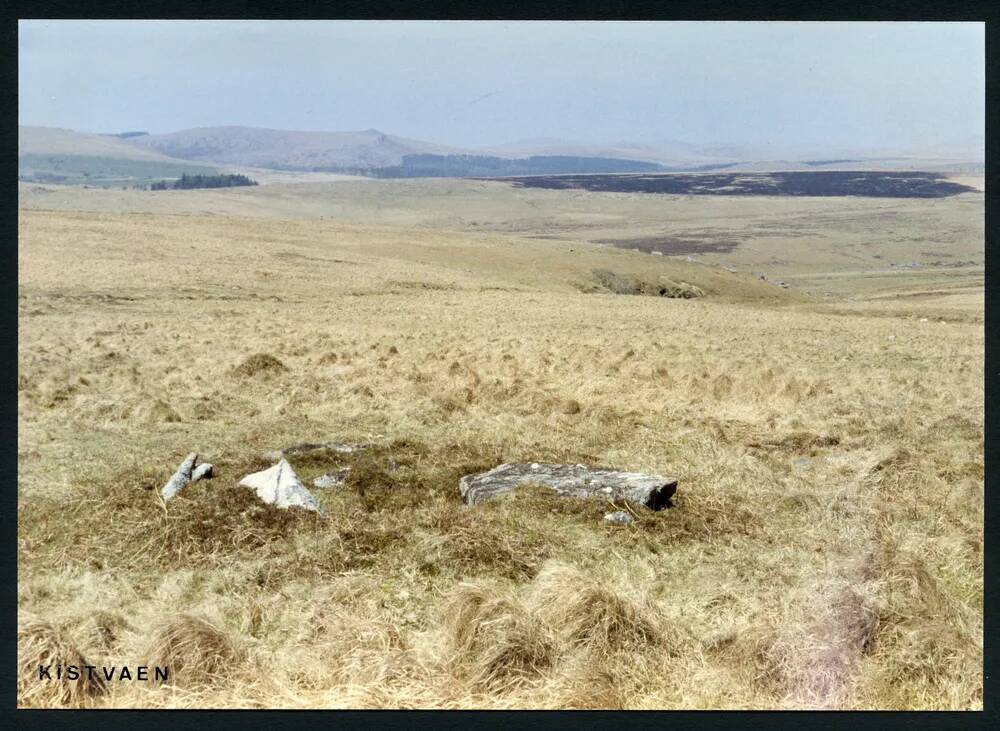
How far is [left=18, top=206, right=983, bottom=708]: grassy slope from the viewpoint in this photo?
5980mm

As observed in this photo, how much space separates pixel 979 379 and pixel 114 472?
18648 millimetres

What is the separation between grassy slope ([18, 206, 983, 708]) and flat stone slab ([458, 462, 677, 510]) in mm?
265

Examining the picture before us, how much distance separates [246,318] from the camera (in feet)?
93.5

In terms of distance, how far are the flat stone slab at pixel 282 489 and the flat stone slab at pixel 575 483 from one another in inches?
75.1

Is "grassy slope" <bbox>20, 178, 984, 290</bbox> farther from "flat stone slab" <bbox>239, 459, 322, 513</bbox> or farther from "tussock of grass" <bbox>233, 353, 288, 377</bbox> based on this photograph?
"flat stone slab" <bbox>239, 459, 322, 513</bbox>

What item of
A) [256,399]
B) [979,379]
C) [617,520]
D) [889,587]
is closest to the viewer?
[889,587]

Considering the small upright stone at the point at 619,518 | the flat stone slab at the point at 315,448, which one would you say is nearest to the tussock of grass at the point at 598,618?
the small upright stone at the point at 619,518

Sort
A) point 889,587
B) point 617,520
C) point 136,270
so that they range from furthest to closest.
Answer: point 136,270
point 617,520
point 889,587

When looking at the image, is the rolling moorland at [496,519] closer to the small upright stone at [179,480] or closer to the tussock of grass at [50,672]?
the tussock of grass at [50,672]

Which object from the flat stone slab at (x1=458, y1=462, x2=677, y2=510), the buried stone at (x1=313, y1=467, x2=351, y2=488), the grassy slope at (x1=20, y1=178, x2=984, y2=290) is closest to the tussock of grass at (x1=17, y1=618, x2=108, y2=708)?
the buried stone at (x1=313, y1=467, x2=351, y2=488)

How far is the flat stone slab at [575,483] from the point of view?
32.4 feet

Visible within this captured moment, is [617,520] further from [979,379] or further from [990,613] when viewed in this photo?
[979,379]

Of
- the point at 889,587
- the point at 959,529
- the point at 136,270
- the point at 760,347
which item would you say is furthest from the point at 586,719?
the point at 136,270

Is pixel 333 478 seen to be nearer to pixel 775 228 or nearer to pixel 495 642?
pixel 495 642
